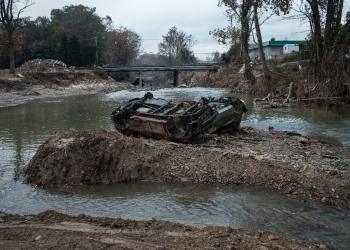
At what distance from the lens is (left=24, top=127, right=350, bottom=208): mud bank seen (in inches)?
263

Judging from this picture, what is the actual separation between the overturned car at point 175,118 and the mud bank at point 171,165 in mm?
799

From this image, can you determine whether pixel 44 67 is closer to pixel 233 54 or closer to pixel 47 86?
pixel 47 86

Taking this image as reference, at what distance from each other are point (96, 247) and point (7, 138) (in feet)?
32.0

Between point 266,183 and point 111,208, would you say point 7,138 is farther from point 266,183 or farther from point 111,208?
point 266,183

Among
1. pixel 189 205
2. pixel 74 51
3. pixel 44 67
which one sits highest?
pixel 74 51

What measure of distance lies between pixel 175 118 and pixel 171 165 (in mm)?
1835

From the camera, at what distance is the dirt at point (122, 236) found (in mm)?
4230

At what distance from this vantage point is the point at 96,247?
420 centimetres

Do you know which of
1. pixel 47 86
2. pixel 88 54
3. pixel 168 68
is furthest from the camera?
pixel 168 68

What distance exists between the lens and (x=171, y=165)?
7523mm

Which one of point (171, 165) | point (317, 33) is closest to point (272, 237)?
point (171, 165)

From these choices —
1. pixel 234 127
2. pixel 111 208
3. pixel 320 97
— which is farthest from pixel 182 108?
pixel 320 97

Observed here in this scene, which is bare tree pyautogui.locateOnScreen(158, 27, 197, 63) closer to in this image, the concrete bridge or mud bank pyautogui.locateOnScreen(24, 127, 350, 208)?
the concrete bridge

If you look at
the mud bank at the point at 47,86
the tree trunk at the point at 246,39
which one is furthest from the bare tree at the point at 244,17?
the mud bank at the point at 47,86
